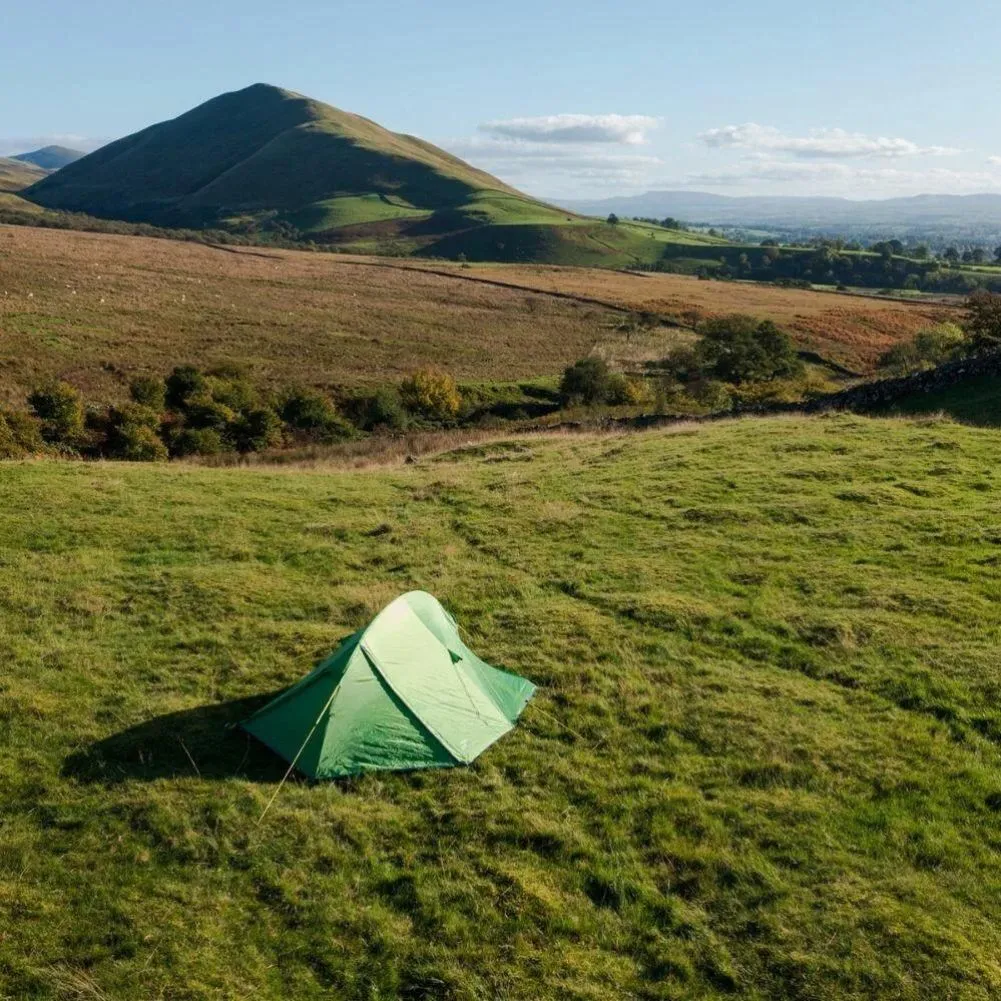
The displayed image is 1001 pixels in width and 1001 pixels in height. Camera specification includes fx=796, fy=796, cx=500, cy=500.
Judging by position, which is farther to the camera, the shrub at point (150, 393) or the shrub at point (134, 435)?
the shrub at point (150, 393)

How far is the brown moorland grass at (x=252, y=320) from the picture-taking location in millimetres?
52656

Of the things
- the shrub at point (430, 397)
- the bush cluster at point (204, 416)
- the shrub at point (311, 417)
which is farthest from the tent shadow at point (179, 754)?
the shrub at point (430, 397)

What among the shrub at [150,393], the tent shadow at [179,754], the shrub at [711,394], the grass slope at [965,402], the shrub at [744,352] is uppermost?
the shrub at [744,352]

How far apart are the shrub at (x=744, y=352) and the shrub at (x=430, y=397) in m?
21.8

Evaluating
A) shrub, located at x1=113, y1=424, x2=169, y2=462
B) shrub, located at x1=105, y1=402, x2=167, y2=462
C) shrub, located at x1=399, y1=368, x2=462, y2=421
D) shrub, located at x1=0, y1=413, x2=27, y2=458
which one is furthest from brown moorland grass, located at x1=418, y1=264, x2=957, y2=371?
shrub, located at x1=0, y1=413, x2=27, y2=458

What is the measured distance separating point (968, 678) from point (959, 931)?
16.4 ft

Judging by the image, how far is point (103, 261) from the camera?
86.8 m

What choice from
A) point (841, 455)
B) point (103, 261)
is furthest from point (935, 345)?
point (103, 261)

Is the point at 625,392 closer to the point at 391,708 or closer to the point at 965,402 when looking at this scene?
the point at 965,402

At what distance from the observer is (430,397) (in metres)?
48.6

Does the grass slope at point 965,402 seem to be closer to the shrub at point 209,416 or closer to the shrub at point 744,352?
the shrub at point 744,352

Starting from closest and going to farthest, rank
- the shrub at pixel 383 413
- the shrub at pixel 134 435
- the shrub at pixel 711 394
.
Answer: the shrub at pixel 134 435
the shrub at pixel 383 413
the shrub at pixel 711 394

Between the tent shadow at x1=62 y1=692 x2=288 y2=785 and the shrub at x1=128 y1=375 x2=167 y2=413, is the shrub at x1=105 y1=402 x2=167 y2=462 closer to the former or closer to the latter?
the shrub at x1=128 y1=375 x2=167 y2=413

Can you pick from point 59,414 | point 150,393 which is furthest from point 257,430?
point 59,414
